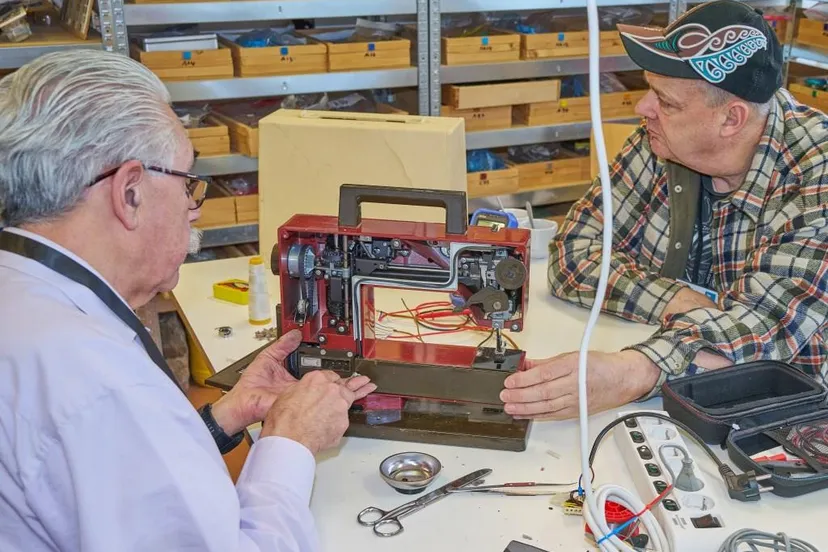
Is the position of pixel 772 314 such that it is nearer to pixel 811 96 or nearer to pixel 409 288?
pixel 409 288

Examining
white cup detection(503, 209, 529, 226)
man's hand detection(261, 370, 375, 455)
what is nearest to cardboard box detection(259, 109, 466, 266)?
white cup detection(503, 209, 529, 226)

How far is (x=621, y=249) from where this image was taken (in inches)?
88.1

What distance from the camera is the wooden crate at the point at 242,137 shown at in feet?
11.1

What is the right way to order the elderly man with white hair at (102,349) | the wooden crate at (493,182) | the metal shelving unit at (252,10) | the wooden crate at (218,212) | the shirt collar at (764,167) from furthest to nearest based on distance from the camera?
1. the wooden crate at (493,182)
2. the wooden crate at (218,212)
3. the metal shelving unit at (252,10)
4. the shirt collar at (764,167)
5. the elderly man with white hair at (102,349)

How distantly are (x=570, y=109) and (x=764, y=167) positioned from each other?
218 centimetres

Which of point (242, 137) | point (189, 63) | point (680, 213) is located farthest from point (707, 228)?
point (189, 63)

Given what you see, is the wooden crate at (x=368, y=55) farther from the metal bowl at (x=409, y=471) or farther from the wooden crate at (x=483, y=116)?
the metal bowl at (x=409, y=471)

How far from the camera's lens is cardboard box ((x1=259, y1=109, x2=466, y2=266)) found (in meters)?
2.11

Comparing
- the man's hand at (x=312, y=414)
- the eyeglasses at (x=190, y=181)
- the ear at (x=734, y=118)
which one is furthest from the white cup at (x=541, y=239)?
the eyeglasses at (x=190, y=181)

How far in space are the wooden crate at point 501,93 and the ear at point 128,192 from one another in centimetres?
265

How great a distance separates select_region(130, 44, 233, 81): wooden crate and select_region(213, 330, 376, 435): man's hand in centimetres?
191

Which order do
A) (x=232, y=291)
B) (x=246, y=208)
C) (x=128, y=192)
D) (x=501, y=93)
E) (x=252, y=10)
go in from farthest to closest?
(x=501, y=93), (x=246, y=208), (x=252, y=10), (x=232, y=291), (x=128, y=192)

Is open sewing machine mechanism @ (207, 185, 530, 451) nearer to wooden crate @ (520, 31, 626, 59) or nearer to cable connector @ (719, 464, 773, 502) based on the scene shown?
cable connector @ (719, 464, 773, 502)

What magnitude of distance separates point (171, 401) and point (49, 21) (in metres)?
2.92
